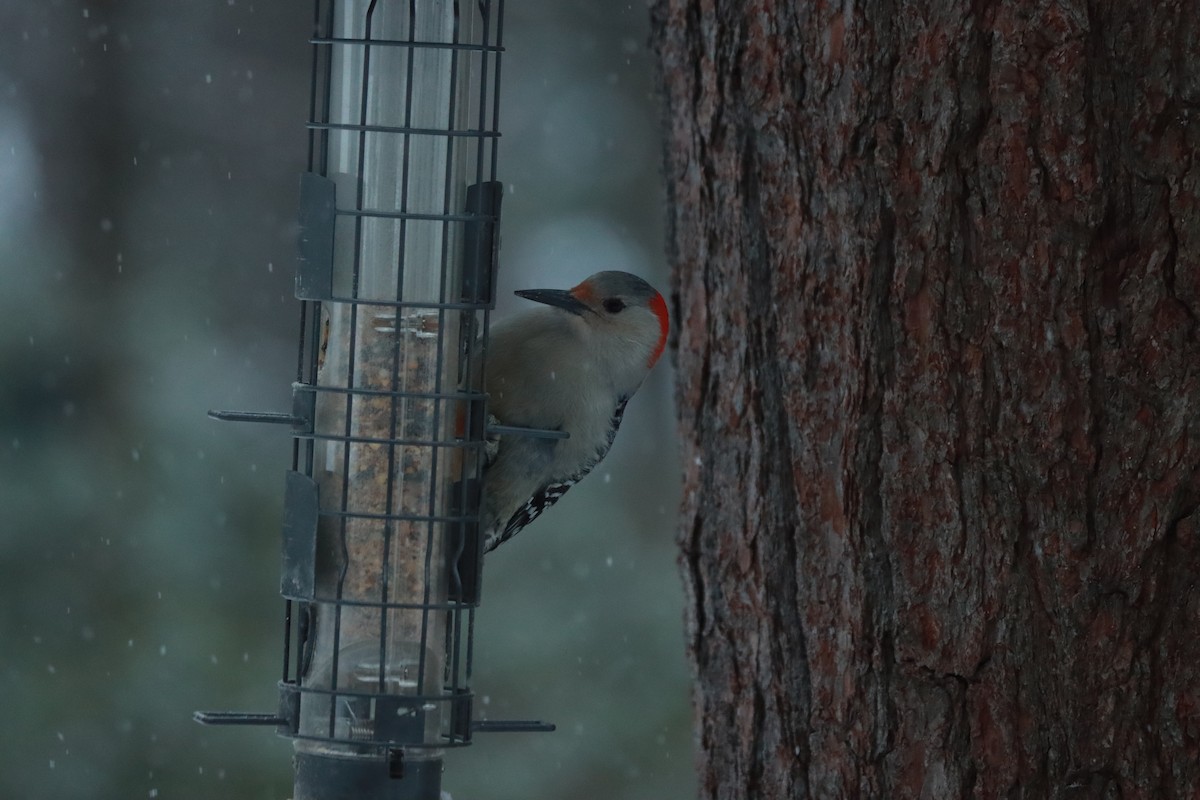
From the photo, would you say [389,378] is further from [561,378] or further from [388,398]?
[561,378]

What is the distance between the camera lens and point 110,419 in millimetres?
6309

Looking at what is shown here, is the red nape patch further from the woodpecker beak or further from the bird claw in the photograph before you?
the bird claw

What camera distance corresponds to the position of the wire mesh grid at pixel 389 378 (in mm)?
3012

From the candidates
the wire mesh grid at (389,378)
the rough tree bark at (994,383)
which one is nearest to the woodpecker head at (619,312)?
the wire mesh grid at (389,378)

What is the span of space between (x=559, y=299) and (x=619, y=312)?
213mm

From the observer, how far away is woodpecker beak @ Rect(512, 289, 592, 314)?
3.74 metres

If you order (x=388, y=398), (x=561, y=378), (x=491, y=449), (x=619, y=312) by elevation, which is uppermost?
(x=619, y=312)

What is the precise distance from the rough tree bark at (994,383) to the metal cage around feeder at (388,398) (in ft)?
2.34

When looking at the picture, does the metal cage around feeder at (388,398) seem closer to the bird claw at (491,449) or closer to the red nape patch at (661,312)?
the bird claw at (491,449)

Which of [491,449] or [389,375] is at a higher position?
[389,375]

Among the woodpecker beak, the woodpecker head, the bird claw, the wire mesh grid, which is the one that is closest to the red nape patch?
the woodpecker head

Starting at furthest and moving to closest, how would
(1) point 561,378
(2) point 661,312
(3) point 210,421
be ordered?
→ (3) point 210,421 < (2) point 661,312 < (1) point 561,378

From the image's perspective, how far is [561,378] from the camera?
386 centimetres

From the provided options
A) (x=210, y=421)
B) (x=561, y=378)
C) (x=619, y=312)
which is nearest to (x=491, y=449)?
(x=561, y=378)
